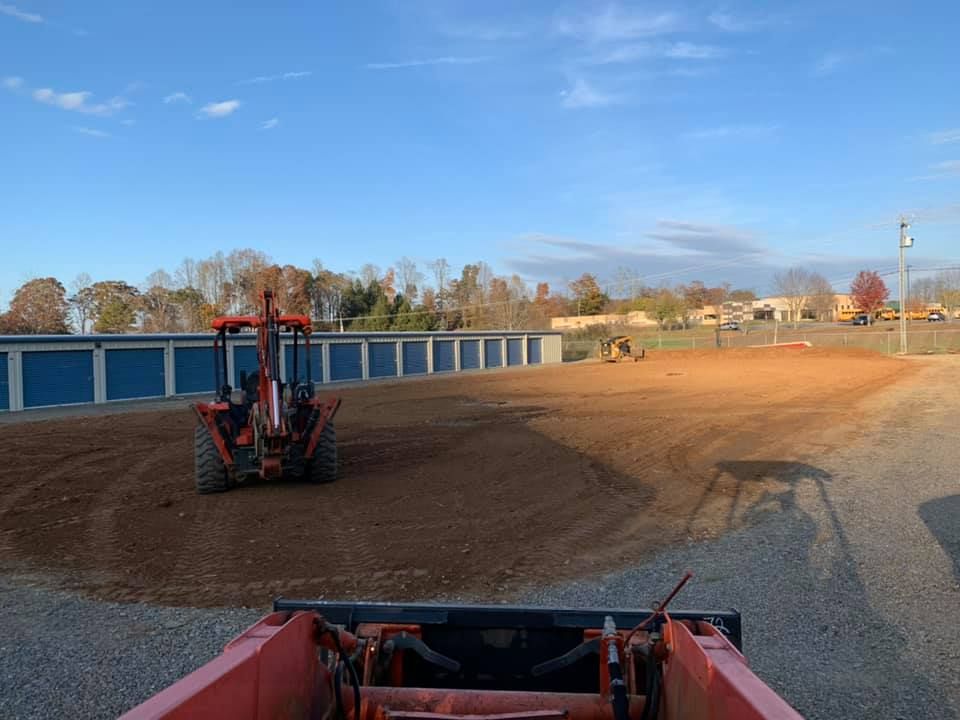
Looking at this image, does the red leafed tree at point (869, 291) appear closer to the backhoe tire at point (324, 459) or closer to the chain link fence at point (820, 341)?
the chain link fence at point (820, 341)

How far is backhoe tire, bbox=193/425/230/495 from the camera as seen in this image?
1061 cm

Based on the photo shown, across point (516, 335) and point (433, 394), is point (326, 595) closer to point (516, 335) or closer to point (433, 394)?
point (433, 394)

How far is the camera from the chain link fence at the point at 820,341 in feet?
196

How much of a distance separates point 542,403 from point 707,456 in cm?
1211

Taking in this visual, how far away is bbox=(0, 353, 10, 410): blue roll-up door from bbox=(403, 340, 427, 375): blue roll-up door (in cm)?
2355

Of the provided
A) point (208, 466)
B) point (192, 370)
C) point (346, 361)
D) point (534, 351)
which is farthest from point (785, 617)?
point (534, 351)

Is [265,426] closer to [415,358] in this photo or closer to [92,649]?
[92,649]

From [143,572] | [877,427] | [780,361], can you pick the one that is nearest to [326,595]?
[143,572]

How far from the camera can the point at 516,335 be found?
195 ft

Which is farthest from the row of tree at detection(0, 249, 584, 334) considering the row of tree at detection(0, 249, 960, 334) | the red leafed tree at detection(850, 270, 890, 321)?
the red leafed tree at detection(850, 270, 890, 321)

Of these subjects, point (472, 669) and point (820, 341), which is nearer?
point (472, 669)

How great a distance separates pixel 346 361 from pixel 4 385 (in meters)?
17.7

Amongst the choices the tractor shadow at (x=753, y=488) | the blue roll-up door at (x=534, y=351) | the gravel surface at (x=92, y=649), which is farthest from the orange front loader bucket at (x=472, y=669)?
the blue roll-up door at (x=534, y=351)

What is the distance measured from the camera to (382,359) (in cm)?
4456
